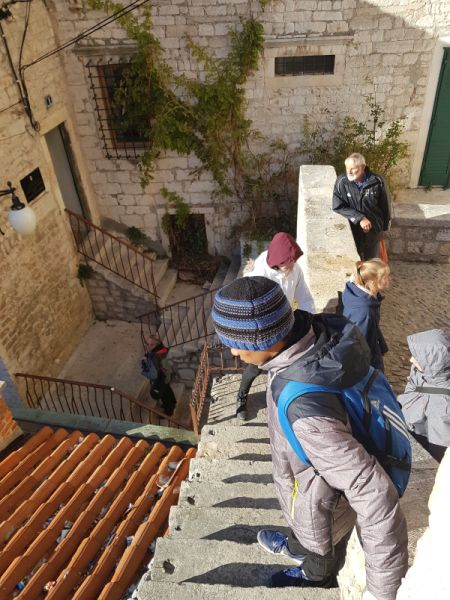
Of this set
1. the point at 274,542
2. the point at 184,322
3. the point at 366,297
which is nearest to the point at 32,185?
the point at 184,322

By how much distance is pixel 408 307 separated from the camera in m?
5.94

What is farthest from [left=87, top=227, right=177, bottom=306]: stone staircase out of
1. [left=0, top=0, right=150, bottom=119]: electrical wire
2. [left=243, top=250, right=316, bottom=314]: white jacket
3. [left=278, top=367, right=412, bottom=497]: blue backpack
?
[left=278, top=367, right=412, bottom=497]: blue backpack

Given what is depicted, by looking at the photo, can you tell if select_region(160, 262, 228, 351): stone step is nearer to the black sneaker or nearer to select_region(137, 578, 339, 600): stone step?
the black sneaker

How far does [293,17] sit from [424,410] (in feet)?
22.2

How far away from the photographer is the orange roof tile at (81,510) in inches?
127

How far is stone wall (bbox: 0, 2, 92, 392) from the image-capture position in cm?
696

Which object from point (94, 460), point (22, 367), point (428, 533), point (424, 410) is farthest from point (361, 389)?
point (22, 367)

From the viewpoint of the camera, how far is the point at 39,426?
5.36 metres

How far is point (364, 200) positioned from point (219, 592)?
3884mm

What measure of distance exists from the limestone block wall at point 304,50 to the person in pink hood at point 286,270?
5.29 meters

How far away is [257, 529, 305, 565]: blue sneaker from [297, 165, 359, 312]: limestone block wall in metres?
1.80

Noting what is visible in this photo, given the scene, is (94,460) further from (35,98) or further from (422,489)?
(35,98)

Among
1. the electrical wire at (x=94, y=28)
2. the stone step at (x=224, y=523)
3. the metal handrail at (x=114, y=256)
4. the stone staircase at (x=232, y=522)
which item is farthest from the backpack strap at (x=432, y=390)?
the electrical wire at (x=94, y=28)

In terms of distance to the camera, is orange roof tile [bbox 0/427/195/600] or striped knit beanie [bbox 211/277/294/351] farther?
orange roof tile [bbox 0/427/195/600]
